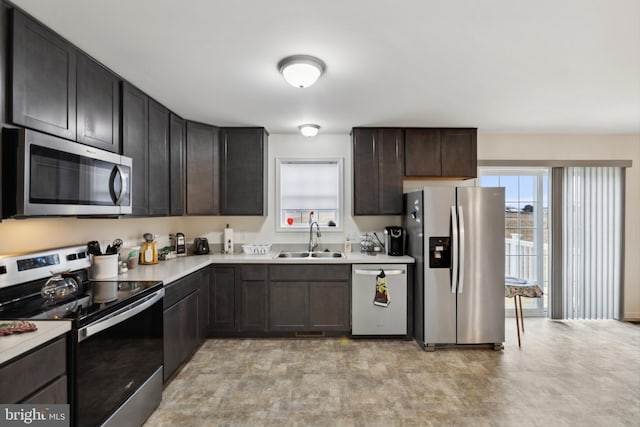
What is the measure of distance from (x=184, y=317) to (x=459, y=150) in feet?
11.3

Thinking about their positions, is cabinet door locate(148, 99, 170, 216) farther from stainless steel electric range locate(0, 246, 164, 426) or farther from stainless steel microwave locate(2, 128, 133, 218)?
stainless steel electric range locate(0, 246, 164, 426)

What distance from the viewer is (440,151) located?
151 inches

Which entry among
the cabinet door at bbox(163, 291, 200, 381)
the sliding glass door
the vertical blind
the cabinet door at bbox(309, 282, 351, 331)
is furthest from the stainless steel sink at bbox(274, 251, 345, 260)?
the vertical blind

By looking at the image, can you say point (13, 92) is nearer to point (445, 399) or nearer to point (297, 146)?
point (297, 146)

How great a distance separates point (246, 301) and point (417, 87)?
2694mm

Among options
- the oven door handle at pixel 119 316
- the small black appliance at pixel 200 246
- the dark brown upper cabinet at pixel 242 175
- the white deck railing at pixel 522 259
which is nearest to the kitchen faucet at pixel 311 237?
the dark brown upper cabinet at pixel 242 175

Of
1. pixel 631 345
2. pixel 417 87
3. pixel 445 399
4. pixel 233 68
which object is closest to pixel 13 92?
pixel 233 68

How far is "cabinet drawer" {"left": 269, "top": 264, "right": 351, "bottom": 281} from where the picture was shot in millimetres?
3531

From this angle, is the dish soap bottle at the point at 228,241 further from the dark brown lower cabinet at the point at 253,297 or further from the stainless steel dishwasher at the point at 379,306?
the stainless steel dishwasher at the point at 379,306

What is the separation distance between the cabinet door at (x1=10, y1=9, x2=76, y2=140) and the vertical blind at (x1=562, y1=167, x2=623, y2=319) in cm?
516

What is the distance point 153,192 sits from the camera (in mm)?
2924

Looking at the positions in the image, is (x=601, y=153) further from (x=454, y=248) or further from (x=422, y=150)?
(x=454, y=248)

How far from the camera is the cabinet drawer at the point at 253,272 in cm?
353

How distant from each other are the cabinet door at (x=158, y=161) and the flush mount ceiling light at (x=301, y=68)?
1.43 metres
